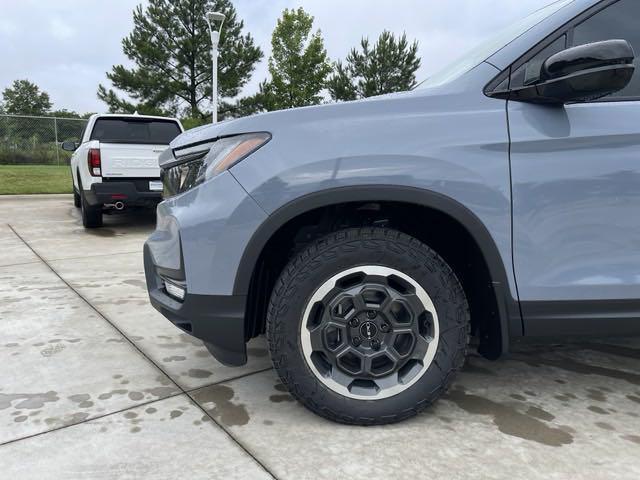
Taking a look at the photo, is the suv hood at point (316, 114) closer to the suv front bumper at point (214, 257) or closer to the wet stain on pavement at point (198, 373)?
the suv front bumper at point (214, 257)

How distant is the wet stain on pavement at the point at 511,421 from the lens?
76.7 inches

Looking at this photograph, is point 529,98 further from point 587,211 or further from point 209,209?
point 209,209

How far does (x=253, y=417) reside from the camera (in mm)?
2115

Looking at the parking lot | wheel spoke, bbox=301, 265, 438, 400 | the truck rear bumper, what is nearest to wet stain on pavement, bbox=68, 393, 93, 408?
the parking lot

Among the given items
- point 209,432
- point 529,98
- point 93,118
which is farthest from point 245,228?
point 93,118

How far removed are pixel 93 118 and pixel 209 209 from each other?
6444mm

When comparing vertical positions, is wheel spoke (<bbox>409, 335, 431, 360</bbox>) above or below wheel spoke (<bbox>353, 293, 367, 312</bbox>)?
below

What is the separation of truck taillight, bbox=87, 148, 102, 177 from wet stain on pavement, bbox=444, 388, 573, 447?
232 inches

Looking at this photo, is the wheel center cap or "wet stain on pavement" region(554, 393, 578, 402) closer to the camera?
the wheel center cap

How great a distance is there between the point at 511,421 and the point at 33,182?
14422 millimetres

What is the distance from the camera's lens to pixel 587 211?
1875mm

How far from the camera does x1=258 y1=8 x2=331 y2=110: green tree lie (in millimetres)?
26016

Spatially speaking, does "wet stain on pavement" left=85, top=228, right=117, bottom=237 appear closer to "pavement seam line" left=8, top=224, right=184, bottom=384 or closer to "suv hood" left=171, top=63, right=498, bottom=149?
"pavement seam line" left=8, top=224, right=184, bottom=384

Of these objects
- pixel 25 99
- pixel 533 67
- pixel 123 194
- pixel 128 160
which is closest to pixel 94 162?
pixel 128 160
